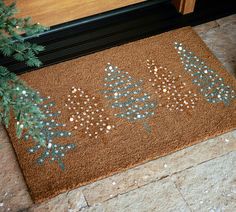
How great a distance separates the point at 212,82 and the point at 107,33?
0.69 m

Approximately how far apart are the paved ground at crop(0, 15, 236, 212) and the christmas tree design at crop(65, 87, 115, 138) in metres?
0.26

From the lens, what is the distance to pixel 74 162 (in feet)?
5.46

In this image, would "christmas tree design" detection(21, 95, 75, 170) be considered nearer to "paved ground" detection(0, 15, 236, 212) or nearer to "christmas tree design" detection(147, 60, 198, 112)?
"paved ground" detection(0, 15, 236, 212)

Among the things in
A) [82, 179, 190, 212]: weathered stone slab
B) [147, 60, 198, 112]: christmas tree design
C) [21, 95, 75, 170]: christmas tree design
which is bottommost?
[82, 179, 190, 212]: weathered stone slab

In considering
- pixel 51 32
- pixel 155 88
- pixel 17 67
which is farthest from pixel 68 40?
pixel 155 88

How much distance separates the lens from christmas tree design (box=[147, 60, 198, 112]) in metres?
1.87

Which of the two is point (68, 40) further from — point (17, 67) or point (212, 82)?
point (212, 82)

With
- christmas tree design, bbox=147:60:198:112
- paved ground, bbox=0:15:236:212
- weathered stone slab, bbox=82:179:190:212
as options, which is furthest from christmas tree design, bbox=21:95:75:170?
christmas tree design, bbox=147:60:198:112

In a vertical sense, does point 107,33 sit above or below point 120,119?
above

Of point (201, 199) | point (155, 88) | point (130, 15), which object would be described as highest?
point (130, 15)

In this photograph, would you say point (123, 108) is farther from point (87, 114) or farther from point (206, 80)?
point (206, 80)

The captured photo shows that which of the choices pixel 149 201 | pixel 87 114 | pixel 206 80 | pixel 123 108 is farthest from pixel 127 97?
pixel 149 201

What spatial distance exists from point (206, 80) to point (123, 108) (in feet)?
1.63

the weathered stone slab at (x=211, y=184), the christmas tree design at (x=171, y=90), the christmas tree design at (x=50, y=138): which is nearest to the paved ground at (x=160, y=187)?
the weathered stone slab at (x=211, y=184)
